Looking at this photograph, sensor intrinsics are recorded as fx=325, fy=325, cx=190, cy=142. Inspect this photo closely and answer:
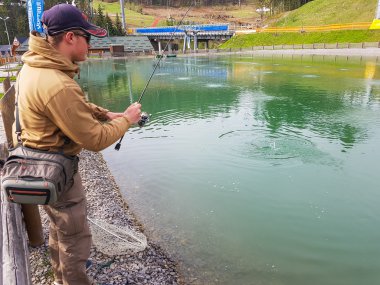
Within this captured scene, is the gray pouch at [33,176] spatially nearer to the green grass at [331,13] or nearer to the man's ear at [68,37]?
the man's ear at [68,37]

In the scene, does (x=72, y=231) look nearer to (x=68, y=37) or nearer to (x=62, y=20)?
(x=68, y=37)

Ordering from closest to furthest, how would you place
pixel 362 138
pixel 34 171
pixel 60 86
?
pixel 60 86
pixel 34 171
pixel 362 138

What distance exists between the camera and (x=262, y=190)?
8773mm

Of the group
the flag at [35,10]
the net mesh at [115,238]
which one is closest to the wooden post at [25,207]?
the net mesh at [115,238]

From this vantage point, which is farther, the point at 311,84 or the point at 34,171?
the point at 311,84

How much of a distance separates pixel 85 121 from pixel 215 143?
980 cm

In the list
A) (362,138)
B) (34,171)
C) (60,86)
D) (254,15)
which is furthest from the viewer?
(254,15)

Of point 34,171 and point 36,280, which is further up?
point 34,171

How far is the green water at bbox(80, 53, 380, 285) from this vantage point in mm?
5926

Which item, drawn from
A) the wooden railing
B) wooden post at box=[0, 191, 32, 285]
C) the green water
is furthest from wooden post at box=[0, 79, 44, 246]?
the green water

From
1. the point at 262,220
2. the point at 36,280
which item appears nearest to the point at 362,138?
the point at 262,220

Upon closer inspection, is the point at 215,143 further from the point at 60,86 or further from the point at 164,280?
the point at 60,86

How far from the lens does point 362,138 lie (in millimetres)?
12469

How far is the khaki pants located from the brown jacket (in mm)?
545
